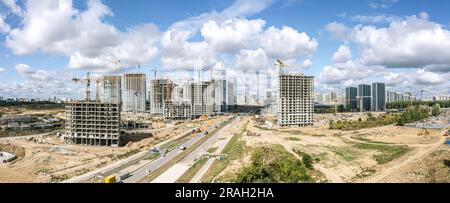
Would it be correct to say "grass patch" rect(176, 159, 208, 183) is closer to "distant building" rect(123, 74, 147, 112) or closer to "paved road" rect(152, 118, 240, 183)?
Result: "paved road" rect(152, 118, 240, 183)

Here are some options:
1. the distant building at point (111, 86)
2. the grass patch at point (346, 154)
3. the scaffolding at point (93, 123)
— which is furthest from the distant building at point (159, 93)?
the grass patch at point (346, 154)

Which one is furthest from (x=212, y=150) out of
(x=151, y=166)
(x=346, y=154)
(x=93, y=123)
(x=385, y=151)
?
(x=385, y=151)

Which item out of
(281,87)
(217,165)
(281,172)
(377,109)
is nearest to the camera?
(281,172)

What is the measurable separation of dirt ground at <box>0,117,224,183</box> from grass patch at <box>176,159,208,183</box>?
40.5 ft

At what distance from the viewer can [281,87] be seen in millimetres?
92062

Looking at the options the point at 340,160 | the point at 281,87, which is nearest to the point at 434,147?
the point at 340,160

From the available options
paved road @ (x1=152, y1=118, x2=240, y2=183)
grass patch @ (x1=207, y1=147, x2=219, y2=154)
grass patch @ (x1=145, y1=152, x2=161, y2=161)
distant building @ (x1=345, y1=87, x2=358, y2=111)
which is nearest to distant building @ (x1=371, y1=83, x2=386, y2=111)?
distant building @ (x1=345, y1=87, x2=358, y2=111)

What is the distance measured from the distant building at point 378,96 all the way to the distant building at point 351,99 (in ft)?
32.2

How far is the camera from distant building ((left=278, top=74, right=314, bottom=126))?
92.8m

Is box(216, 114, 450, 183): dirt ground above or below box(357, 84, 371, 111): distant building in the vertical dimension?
below

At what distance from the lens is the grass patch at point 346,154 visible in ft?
145

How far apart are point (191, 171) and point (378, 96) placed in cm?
15894
